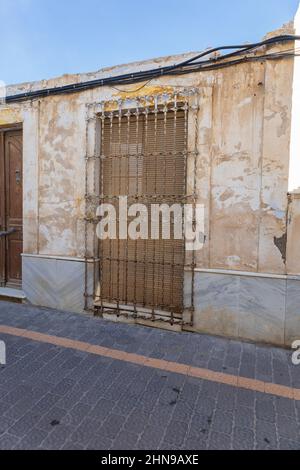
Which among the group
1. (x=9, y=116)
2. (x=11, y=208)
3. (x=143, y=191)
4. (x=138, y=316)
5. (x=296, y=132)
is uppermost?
(x=9, y=116)

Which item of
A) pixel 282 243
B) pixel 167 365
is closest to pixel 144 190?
pixel 282 243

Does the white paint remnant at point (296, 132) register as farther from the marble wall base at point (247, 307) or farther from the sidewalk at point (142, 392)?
the sidewalk at point (142, 392)

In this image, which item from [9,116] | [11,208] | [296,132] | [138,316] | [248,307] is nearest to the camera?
[296,132]

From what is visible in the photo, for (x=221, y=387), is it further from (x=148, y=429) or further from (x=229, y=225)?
(x=229, y=225)

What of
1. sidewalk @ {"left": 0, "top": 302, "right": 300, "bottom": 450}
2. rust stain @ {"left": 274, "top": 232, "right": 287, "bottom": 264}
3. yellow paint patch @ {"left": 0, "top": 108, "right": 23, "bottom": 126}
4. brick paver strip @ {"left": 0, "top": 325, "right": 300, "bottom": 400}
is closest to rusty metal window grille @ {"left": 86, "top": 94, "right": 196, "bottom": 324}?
sidewalk @ {"left": 0, "top": 302, "right": 300, "bottom": 450}

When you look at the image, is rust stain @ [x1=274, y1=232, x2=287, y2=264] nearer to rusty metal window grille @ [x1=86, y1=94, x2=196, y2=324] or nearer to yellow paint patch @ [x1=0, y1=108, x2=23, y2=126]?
rusty metal window grille @ [x1=86, y1=94, x2=196, y2=324]

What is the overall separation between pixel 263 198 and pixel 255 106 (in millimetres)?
1161

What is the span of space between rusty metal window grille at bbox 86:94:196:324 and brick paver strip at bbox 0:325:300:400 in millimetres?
949

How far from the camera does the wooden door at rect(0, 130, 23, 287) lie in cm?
552

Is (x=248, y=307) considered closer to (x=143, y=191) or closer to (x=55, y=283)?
(x=143, y=191)

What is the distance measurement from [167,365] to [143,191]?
2.45 meters

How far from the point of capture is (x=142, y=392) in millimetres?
2863

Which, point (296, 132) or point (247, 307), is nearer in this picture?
point (296, 132)

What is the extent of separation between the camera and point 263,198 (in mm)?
3797
